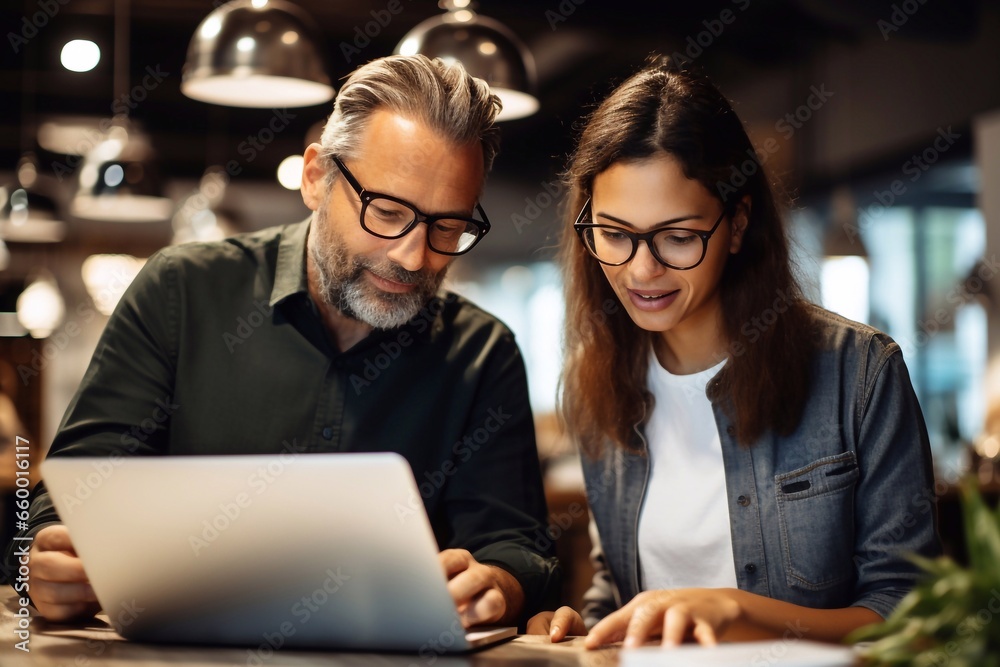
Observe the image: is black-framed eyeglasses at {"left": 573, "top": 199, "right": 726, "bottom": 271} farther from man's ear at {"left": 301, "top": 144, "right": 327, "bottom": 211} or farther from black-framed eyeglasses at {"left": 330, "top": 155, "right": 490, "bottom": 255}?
man's ear at {"left": 301, "top": 144, "right": 327, "bottom": 211}

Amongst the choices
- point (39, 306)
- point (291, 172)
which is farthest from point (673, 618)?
point (39, 306)

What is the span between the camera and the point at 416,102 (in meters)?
1.93

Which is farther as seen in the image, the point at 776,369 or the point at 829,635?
the point at 776,369

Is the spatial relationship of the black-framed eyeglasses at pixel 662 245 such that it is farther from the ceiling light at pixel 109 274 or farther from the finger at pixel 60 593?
the ceiling light at pixel 109 274

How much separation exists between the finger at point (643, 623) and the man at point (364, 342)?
484mm

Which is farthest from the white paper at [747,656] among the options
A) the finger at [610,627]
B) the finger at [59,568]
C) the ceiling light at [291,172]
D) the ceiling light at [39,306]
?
the ceiling light at [39,306]

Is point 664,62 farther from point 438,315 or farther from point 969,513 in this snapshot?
point 969,513

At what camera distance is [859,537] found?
1835 millimetres

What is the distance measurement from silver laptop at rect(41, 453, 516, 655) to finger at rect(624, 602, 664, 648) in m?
0.23

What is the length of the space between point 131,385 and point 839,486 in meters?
1.31

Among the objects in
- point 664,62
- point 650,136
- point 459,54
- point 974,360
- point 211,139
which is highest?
point 211,139

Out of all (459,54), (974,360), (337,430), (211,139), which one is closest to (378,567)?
(337,430)

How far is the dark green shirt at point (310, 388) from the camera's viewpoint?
1.92 m

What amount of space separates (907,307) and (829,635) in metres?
6.21
